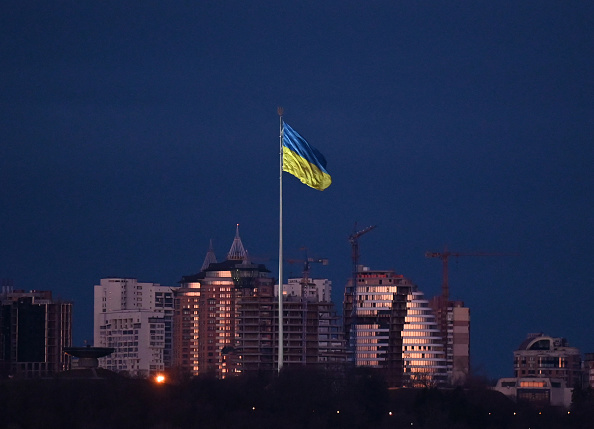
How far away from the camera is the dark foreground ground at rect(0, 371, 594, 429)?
73.0m

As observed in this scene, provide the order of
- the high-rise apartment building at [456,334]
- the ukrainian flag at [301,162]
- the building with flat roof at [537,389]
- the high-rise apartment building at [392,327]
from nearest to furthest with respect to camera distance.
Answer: the ukrainian flag at [301,162] → the high-rise apartment building at [392,327] → the building with flat roof at [537,389] → the high-rise apartment building at [456,334]

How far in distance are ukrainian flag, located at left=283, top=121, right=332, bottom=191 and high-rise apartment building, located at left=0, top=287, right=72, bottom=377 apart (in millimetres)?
113205

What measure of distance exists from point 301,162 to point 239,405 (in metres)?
22.8

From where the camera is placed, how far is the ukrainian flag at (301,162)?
62.5 m

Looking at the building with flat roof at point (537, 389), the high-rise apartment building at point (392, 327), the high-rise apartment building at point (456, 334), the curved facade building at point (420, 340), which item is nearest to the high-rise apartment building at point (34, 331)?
the high-rise apartment building at point (392, 327)

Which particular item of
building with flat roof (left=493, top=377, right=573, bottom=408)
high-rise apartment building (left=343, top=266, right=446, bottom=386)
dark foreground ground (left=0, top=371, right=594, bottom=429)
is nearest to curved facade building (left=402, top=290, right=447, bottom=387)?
high-rise apartment building (left=343, top=266, right=446, bottom=386)

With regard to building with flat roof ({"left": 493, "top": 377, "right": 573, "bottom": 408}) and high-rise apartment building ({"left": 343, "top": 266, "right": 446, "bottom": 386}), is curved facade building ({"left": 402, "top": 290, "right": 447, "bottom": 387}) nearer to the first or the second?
high-rise apartment building ({"left": 343, "top": 266, "right": 446, "bottom": 386})

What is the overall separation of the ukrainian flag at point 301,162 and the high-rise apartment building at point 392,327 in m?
96.0

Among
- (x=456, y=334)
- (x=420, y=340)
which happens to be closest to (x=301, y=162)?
(x=420, y=340)

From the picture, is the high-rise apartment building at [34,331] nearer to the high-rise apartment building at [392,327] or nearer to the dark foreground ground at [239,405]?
the high-rise apartment building at [392,327]

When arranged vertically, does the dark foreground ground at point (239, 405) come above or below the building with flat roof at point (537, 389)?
above

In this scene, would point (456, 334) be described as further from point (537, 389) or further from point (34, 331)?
point (34, 331)

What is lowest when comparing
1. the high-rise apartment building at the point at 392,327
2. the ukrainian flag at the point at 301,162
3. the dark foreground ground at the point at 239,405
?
the dark foreground ground at the point at 239,405

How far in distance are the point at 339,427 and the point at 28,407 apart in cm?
1988
